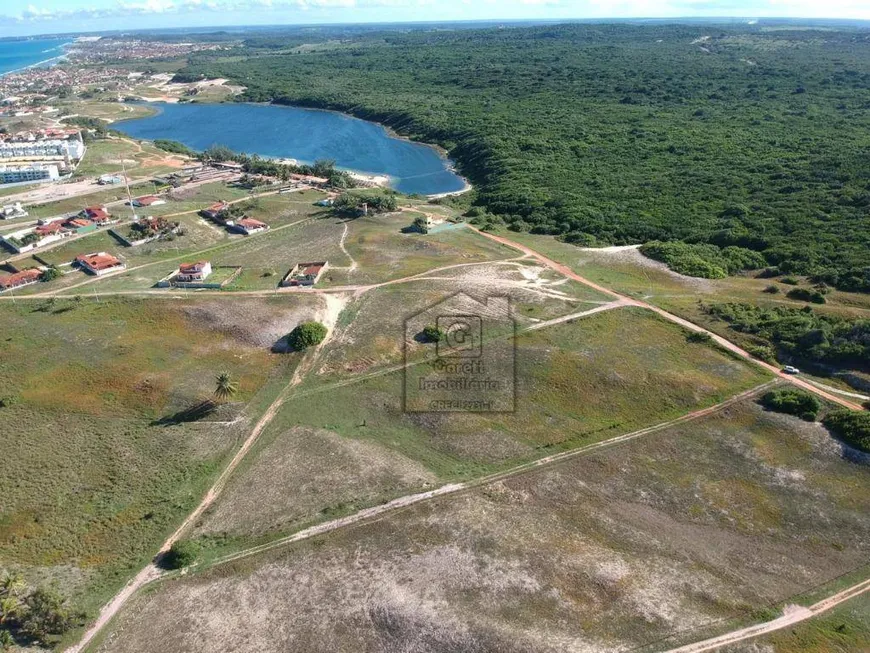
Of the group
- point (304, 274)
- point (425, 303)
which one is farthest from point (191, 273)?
point (425, 303)

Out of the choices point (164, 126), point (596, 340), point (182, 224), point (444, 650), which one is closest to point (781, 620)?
point (444, 650)

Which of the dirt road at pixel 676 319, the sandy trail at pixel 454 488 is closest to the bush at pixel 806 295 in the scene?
the dirt road at pixel 676 319

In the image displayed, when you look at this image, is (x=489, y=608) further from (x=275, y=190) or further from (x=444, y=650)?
(x=275, y=190)

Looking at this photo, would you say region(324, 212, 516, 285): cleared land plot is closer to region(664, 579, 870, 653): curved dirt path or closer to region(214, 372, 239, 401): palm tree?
region(214, 372, 239, 401): palm tree

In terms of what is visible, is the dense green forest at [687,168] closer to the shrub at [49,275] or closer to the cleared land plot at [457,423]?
the cleared land plot at [457,423]

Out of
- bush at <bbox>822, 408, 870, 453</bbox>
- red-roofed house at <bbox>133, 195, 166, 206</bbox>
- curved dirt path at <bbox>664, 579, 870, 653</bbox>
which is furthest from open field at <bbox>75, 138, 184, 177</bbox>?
curved dirt path at <bbox>664, 579, 870, 653</bbox>
